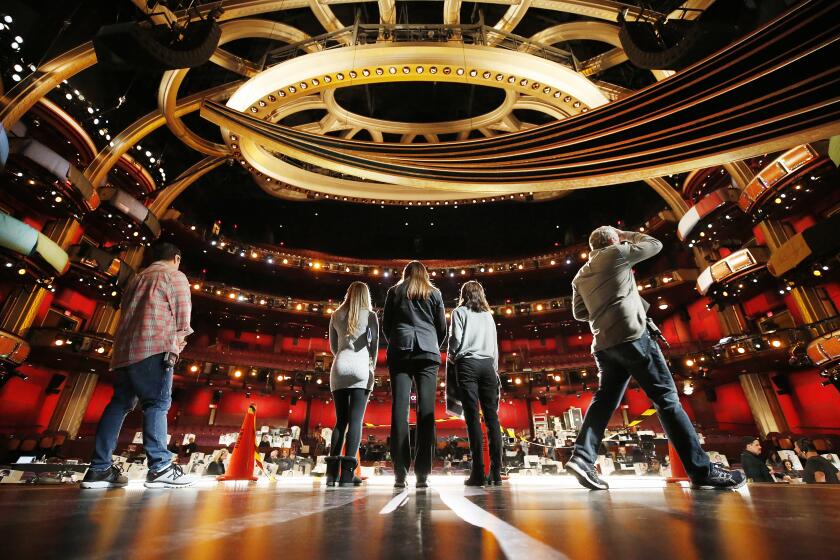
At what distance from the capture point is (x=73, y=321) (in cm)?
1656

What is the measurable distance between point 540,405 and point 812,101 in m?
22.0

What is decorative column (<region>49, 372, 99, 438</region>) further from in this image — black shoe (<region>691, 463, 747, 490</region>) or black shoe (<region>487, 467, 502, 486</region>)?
black shoe (<region>691, 463, 747, 490</region>)

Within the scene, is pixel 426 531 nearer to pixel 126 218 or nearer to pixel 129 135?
pixel 129 135

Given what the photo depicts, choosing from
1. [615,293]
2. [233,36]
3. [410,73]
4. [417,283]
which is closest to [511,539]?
[615,293]

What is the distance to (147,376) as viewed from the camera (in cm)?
261

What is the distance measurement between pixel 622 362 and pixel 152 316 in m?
3.12

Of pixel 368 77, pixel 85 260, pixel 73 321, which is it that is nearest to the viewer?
pixel 368 77

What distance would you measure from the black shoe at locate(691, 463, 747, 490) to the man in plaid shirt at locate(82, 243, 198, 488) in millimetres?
3126

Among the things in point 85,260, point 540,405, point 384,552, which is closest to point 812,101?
point 384,552

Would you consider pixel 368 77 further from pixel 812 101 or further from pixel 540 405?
pixel 540 405

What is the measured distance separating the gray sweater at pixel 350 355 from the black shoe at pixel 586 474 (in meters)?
1.57

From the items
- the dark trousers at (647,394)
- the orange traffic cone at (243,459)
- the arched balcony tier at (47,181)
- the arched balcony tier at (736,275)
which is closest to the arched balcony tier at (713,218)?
the arched balcony tier at (736,275)

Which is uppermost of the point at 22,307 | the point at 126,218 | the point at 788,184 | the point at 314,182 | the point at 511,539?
the point at 126,218

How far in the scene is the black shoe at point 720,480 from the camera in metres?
2.06
